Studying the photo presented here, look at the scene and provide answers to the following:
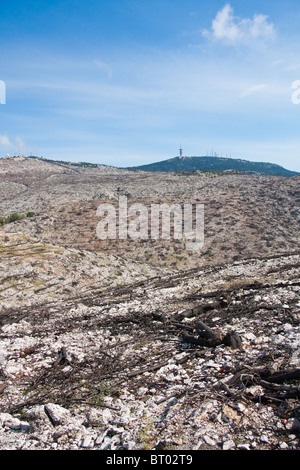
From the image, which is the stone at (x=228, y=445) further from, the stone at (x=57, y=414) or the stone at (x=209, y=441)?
the stone at (x=57, y=414)

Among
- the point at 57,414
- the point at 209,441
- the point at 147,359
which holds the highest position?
the point at 209,441

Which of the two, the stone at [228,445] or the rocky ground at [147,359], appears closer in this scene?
the stone at [228,445]

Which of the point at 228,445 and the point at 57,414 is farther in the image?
the point at 57,414

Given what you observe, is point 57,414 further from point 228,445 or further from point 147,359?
point 228,445

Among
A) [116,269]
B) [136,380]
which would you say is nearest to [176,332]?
[136,380]

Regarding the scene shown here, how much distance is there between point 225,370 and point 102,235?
98.5 ft

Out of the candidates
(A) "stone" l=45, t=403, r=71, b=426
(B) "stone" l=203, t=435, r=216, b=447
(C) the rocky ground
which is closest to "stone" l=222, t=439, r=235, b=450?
(C) the rocky ground

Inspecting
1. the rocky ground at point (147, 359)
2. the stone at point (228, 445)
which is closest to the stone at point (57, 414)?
the rocky ground at point (147, 359)

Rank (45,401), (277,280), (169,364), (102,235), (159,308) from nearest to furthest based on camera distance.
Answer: (45,401)
(169,364)
(159,308)
(277,280)
(102,235)

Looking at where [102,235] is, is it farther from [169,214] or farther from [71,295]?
[71,295]

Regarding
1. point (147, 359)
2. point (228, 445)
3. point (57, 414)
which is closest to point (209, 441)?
point (228, 445)

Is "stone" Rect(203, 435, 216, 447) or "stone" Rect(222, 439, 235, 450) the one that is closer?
"stone" Rect(222, 439, 235, 450)

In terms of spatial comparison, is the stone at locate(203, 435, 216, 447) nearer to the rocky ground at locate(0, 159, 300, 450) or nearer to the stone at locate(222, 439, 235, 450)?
the rocky ground at locate(0, 159, 300, 450)

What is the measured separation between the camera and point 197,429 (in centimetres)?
493
